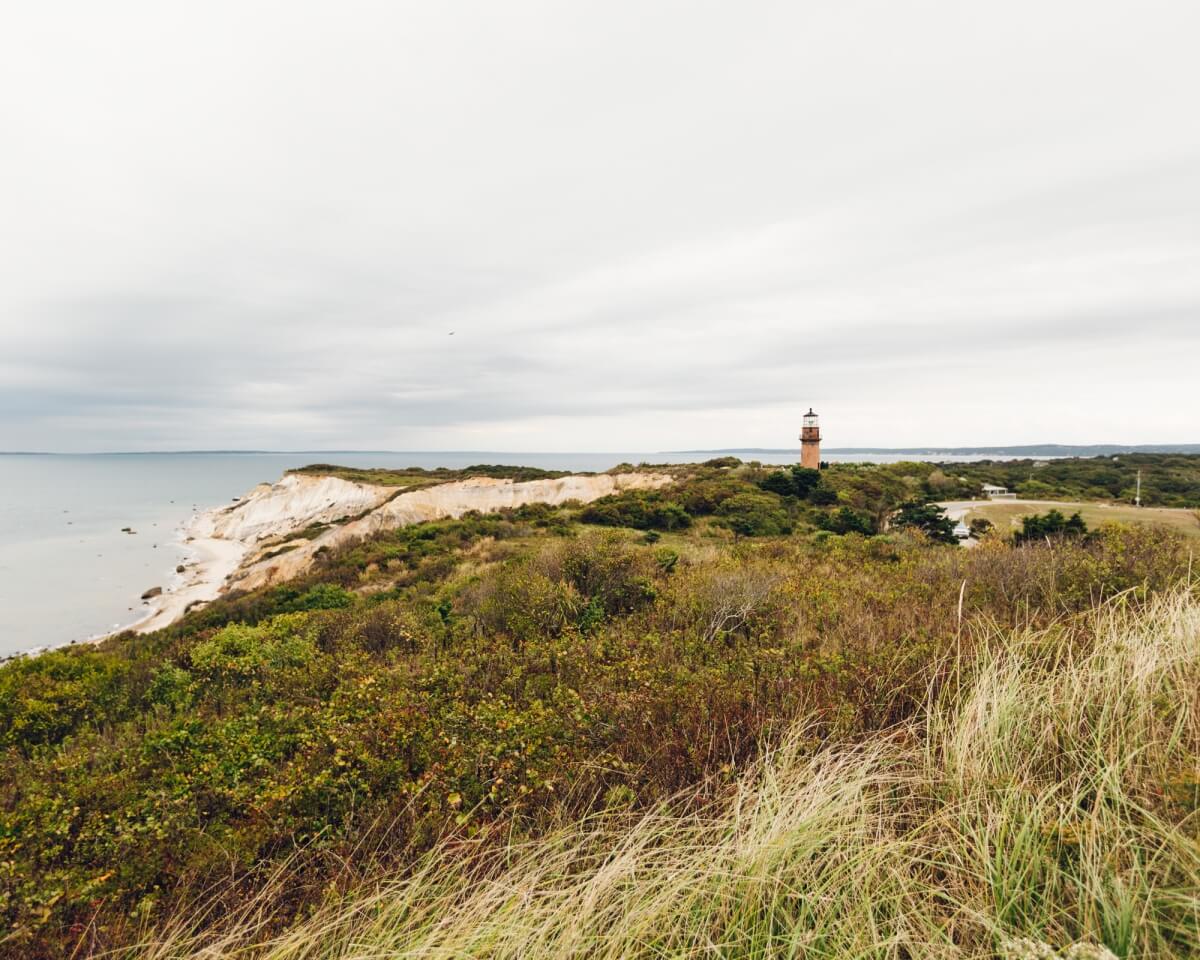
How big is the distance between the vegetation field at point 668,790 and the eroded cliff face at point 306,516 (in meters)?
20.8

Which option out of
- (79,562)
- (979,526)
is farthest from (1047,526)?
(79,562)

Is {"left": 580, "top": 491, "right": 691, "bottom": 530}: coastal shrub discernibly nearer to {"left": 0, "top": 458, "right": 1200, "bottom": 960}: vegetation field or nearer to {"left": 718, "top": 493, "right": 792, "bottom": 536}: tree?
{"left": 718, "top": 493, "right": 792, "bottom": 536}: tree

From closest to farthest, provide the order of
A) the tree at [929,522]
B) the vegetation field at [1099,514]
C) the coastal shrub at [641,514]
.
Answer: the vegetation field at [1099,514], the tree at [929,522], the coastal shrub at [641,514]

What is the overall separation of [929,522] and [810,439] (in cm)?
2427

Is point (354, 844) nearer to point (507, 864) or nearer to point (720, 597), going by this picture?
point (507, 864)

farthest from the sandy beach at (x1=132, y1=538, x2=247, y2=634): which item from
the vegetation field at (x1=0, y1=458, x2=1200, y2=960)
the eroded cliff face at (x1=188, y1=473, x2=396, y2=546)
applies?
the vegetation field at (x1=0, y1=458, x2=1200, y2=960)

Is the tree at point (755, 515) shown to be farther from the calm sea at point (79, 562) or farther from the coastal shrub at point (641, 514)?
the calm sea at point (79, 562)

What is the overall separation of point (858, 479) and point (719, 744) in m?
31.3

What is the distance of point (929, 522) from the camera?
17.9 m

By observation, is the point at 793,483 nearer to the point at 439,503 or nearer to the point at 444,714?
the point at 439,503

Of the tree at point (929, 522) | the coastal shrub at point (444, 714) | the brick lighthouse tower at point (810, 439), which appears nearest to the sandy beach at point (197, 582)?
the coastal shrub at point (444, 714)

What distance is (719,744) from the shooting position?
138 inches

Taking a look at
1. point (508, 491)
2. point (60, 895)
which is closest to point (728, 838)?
point (60, 895)

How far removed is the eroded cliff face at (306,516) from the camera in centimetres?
2659
